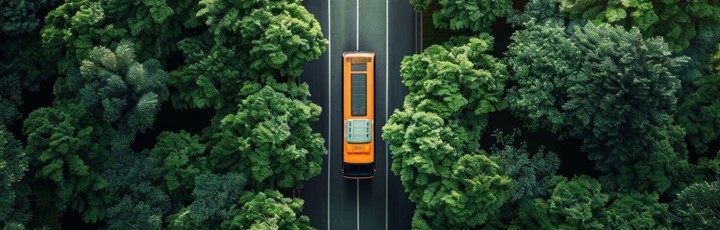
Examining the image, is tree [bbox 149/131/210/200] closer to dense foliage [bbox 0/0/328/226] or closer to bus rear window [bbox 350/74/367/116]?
dense foliage [bbox 0/0/328/226]

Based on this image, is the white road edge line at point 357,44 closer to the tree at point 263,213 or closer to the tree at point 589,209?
the tree at point 263,213

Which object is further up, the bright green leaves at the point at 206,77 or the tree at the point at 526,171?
the bright green leaves at the point at 206,77

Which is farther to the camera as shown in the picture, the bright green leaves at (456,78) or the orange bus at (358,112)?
the orange bus at (358,112)

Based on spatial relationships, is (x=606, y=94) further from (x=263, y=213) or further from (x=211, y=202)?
(x=211, y=202)

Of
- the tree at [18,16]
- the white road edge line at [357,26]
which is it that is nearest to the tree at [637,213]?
the white road edge line at [357,26]

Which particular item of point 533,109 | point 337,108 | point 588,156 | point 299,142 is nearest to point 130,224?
point 299,142

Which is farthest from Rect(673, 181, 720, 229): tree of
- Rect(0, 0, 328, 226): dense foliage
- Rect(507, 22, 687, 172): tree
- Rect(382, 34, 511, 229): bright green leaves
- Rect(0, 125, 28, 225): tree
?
Rect(0, 125, 28, 225): tree
